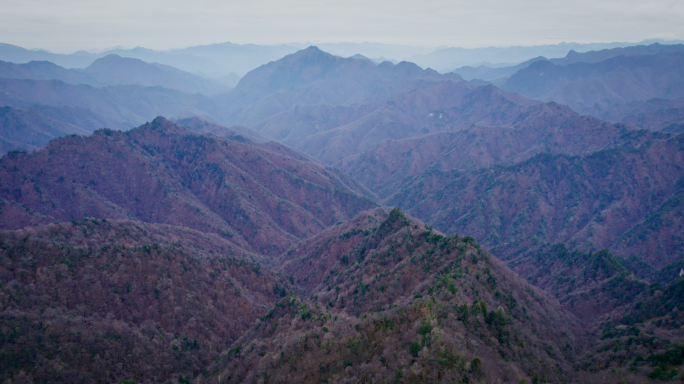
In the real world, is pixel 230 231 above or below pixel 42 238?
below

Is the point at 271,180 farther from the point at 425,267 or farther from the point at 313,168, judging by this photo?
the point at 425,267

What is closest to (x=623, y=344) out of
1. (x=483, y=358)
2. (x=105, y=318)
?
(x=483, y=358)

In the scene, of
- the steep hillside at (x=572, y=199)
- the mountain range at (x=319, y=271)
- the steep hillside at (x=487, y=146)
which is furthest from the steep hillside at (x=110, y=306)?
the steep hillside at (x=487, y=146)

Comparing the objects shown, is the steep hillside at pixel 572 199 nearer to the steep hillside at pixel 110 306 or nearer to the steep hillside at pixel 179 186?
the steep hillside at pixel 179 186

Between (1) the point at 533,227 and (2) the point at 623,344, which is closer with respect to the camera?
(2) the point at 623,344

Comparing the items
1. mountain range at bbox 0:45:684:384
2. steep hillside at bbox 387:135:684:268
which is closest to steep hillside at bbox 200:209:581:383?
mountain range at bbox 0:45:684:384

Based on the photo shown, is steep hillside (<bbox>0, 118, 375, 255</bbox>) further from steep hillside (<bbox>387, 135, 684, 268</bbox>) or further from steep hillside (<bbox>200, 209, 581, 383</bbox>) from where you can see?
steep hillside (<bbox>200, 209, 581, 383</bbox>)

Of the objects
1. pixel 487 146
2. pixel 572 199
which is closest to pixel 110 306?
pixel 572 199

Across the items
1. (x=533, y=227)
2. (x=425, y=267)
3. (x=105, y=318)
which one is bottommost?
(x=533, y=227)

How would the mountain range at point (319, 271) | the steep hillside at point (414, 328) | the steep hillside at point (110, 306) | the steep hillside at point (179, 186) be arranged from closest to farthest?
the steep hillside at point (414, 328)
the mountain range at point (319, 271)
the steep hillside at point (110, 306)
the steep hillside at point (179, 186)
